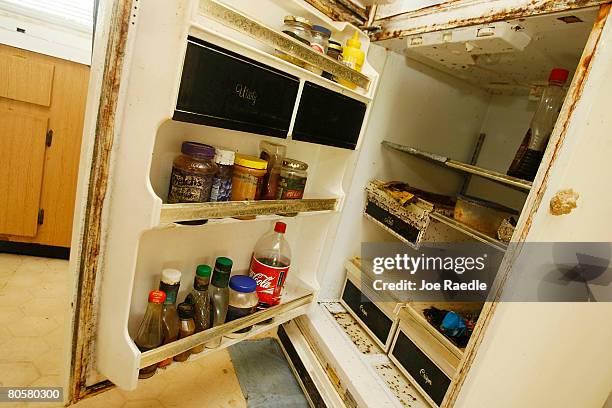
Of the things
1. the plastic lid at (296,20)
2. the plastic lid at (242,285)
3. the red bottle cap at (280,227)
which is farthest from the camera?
the red bottle cap at (280,227)

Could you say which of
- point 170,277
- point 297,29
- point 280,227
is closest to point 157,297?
point 170,277

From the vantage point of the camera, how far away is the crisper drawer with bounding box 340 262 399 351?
→ 3.97ft

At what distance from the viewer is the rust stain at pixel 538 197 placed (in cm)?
62

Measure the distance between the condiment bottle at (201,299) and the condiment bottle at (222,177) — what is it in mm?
214

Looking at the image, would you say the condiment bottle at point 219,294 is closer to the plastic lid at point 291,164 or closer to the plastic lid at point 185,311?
the plastic lid at point 185,311

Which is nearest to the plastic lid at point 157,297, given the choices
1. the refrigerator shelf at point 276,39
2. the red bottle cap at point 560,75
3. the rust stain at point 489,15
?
the refrigerator shelf at point 276,39

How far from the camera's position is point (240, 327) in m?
0.92

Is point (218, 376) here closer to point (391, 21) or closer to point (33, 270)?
point (33, 270)

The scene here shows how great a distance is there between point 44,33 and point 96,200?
4.95 feet

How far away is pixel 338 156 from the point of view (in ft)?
3.68

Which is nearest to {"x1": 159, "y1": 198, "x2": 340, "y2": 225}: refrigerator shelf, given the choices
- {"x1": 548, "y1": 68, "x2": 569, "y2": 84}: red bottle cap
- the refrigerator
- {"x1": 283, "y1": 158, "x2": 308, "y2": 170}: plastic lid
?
the refrigerator

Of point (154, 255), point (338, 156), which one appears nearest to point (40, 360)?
point (154, 255)

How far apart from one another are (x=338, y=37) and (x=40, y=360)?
1.53m

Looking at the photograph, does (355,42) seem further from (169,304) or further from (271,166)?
(169,304)
